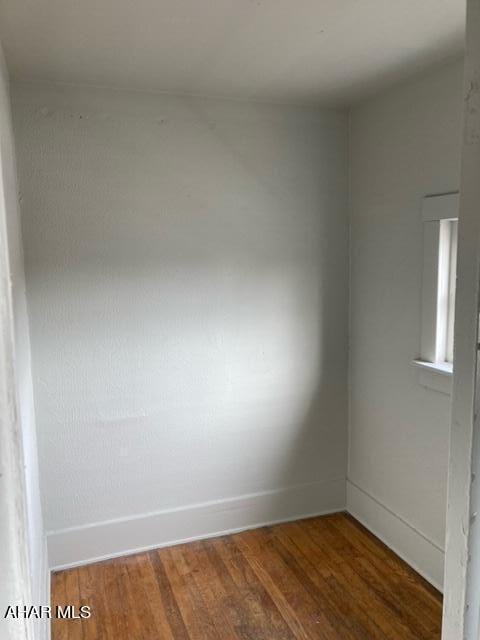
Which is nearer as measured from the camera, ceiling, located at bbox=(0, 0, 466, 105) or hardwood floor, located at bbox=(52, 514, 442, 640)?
ceiling, located at bbox=(0, 0, 466, 105)

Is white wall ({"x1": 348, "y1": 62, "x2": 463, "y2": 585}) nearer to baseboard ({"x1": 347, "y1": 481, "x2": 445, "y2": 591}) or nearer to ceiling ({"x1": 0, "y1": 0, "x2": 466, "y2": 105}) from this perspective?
baseboard ({"x1": 347, "y1": 481, "x2": 445, "y2": 591})

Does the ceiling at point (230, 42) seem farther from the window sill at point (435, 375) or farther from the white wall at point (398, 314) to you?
the window sill at point (435, 375)

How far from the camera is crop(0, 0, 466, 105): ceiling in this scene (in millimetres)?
1452

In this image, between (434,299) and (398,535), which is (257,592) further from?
(434,299)

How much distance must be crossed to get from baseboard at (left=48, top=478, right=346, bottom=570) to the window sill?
2.94ft

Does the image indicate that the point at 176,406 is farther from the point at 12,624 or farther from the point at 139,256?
the point at 12,624

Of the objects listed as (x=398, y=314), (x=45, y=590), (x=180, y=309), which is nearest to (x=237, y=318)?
(x=180, y=309)

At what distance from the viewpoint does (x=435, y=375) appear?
2064 millimetres

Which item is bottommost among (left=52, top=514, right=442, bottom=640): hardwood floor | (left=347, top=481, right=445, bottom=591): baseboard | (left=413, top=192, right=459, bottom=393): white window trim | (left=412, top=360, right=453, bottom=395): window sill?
(left=52, top=514, right=442, bottom=640): hardwood floor

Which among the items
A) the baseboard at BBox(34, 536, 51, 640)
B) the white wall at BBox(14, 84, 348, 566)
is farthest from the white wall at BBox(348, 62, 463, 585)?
the baseboard at BBox(34, 536, 51, 640)

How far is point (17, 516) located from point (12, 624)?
11 cm

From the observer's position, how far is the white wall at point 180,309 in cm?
217

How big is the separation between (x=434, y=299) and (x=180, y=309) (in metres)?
1.11

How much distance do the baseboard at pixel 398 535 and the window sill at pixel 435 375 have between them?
669mm
